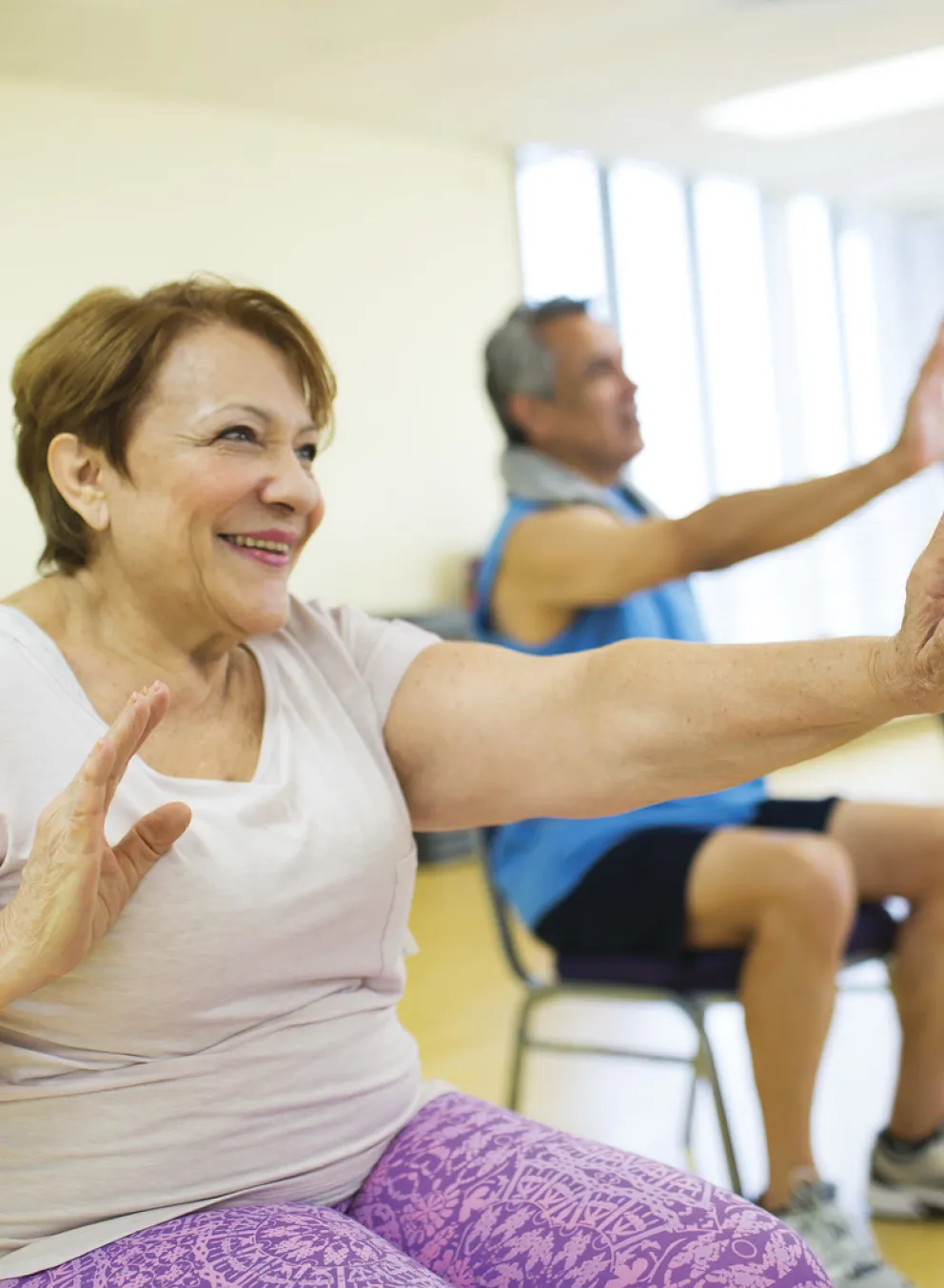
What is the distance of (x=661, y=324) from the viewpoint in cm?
679

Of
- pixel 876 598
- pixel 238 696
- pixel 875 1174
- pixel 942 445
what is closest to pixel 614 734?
pixel 238 696

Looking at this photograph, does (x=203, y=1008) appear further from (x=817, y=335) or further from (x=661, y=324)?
(x=817, y=335)

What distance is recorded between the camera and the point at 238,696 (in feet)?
4.49

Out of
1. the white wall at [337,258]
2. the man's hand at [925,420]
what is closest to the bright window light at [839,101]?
the white wall at [337,258]

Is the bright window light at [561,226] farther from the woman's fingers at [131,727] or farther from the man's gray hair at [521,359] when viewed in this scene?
the woman's fingers at [131,727]

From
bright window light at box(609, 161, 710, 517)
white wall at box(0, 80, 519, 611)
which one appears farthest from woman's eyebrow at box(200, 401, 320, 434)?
bright window light at box(609, 161, 710, 517)

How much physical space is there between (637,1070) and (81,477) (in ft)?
6.29

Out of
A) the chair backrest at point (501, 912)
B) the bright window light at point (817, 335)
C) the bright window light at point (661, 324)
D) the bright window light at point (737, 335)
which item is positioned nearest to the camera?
the chair backrest at point (501, 912)

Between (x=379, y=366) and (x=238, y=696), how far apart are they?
4.50m

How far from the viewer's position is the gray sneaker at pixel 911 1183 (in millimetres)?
2086

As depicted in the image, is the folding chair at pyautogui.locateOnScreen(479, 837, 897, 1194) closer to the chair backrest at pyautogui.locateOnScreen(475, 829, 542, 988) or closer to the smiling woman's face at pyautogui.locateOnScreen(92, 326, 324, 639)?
the chair backrest at pyautogui.locateOnScreen(475, 829, 542, 988)

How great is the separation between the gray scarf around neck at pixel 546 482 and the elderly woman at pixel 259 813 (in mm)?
777

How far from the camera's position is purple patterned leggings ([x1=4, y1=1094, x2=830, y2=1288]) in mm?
1059

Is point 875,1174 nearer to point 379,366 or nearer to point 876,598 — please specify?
point 379,366
